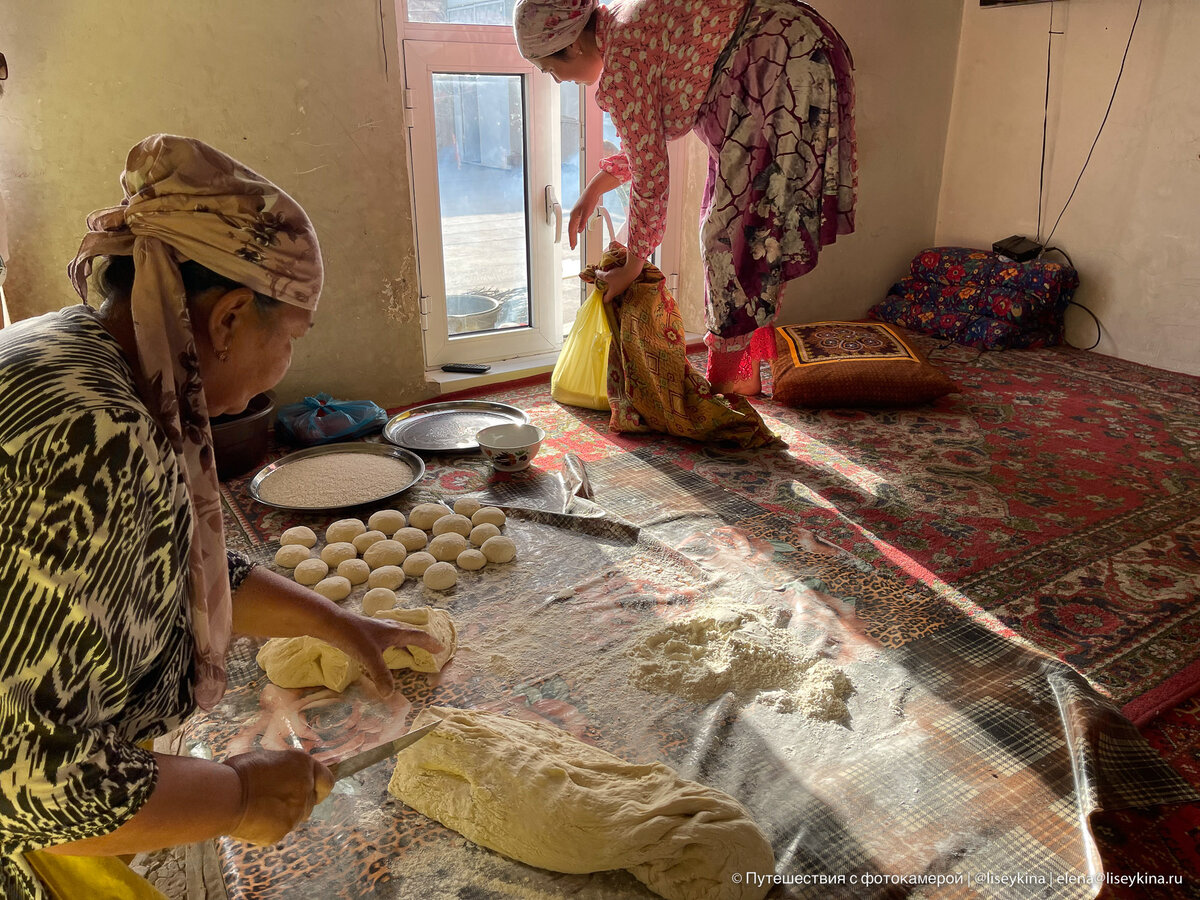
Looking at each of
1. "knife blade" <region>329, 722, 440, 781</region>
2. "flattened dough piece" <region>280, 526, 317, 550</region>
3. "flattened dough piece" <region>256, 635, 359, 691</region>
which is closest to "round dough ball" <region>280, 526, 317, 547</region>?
"flattened dough piece" <region>280, 526, 317, 550</region>

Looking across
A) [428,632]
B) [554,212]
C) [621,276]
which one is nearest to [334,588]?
[428,632]

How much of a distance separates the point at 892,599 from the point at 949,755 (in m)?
0.58

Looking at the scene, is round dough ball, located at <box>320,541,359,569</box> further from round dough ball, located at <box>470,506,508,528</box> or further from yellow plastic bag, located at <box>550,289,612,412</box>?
yellow plastic bag, located at <box>550,289,612,412</box>

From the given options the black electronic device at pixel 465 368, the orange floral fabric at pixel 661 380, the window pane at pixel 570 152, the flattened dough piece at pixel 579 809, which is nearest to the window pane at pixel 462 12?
the window pane at pixel 570 152

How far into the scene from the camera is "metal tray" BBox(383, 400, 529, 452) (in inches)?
120

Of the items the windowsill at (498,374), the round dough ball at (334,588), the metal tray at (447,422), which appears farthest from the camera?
the windowsill at (498,374)

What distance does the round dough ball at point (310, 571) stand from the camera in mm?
2029

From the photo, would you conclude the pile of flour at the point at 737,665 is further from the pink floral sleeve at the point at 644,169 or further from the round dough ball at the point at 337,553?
the pink floral sleeve at the point at 644,169

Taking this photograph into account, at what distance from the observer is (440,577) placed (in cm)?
204

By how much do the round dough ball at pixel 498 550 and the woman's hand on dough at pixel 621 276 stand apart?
1276 millimetres

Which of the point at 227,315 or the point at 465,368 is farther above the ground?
the point at 227,315

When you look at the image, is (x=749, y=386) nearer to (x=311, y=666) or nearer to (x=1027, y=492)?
(x=1027, y=492)

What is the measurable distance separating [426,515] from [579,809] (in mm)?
1203

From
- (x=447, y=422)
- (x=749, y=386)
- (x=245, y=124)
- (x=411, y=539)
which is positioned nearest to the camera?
(x=411, y=539)
